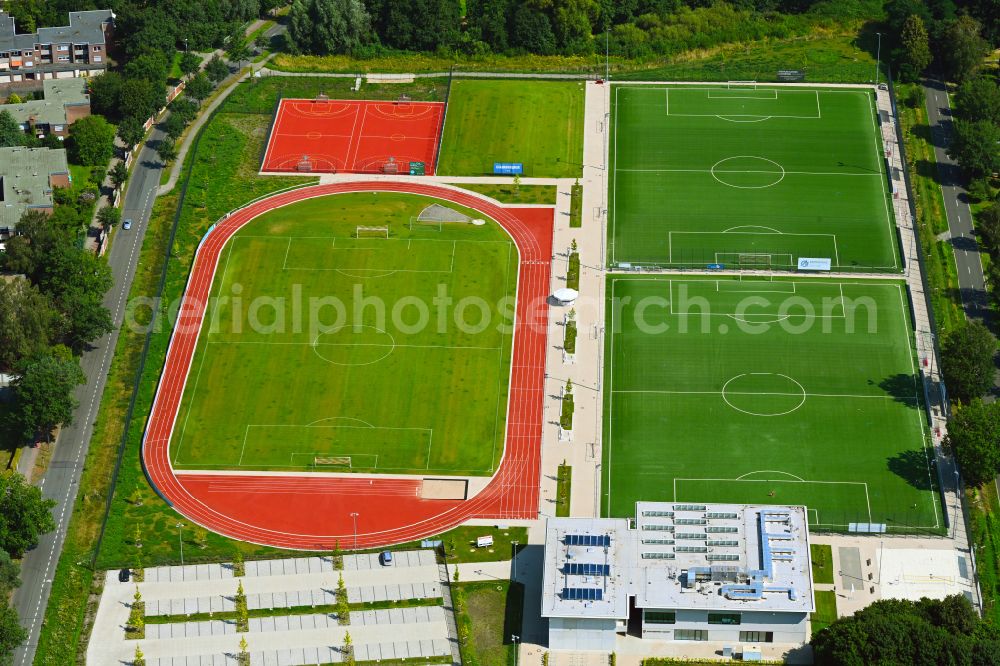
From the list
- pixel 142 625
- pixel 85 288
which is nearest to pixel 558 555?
pixel 142 625

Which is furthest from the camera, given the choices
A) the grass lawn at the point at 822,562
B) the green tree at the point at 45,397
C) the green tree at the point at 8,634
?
the green tree at the point at 45,397

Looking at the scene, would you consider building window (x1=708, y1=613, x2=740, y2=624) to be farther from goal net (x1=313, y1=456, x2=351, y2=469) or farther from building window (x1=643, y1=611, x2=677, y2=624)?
goal net (x1=313, y1=456, x2=351, y2=469)

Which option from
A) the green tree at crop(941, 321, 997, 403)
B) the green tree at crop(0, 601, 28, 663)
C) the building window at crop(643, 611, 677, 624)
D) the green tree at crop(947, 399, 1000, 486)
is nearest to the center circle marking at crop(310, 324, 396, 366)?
the green tree at crop(0, 601, 28, 663)

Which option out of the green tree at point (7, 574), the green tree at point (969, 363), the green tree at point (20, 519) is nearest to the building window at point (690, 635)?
the green tree at point (969, 363)

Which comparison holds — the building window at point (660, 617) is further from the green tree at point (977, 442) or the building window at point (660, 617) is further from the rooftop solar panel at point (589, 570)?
the green tree at point (977, 442)

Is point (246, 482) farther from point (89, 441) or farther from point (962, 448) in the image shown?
point (962, 448)

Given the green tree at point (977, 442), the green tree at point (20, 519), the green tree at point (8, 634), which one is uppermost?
the green tree at point (977, 442)

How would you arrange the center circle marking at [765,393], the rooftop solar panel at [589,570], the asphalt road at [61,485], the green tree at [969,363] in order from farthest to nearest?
the center circle marking at [765,393], the green tree at [969,363], the asphalt road at [61,485], the rooftop solar panel at [589,570]
